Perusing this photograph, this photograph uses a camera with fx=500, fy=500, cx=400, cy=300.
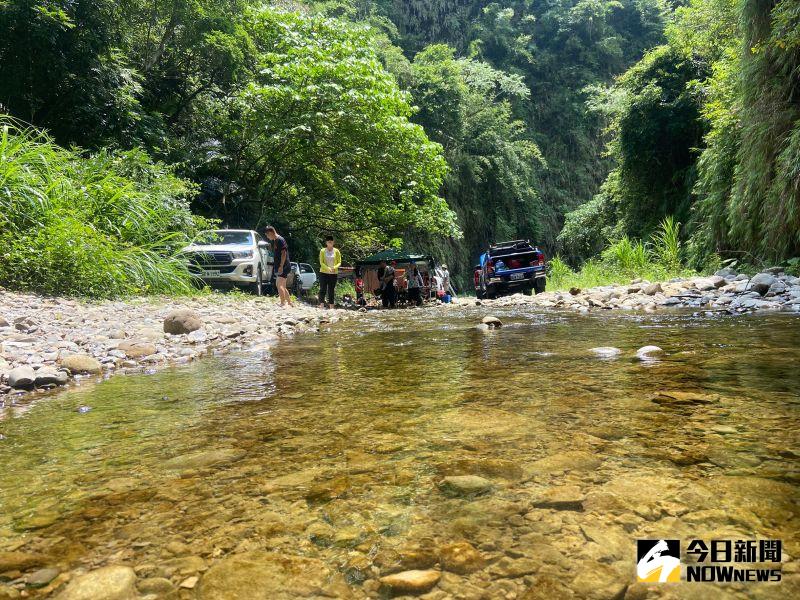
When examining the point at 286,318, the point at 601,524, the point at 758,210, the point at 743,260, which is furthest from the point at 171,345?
the point at 743,260

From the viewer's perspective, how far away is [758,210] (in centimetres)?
916

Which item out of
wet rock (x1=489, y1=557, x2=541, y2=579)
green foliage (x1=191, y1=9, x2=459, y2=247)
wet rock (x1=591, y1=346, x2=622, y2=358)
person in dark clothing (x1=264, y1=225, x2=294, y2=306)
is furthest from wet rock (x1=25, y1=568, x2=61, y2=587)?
green foliage (x1=191, y1=9, x2=459, y2=247)

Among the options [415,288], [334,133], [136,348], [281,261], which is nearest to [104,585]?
[136,348]

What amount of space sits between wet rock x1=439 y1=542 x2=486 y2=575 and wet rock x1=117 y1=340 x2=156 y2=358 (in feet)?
13.5

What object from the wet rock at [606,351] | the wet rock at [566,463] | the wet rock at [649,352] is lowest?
the wet rock at [566,463]

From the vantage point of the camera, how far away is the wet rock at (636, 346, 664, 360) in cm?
363

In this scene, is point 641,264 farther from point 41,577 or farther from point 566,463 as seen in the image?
point 41,577

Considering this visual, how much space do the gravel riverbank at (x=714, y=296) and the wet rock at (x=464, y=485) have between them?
6144mm

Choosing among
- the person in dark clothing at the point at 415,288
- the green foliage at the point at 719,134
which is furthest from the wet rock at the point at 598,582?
the person in dark clothing at the point at 415,288

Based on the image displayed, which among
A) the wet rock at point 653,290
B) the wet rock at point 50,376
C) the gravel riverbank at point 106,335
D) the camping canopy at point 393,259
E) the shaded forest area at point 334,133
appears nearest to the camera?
the wet rock at point 50,376

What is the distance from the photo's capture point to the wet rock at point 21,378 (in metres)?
3.36

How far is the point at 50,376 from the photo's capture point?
3.49 meters

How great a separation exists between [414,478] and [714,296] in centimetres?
794

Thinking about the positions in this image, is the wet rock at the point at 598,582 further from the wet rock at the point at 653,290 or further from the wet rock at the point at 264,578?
the wet rock at the point at 653,290
